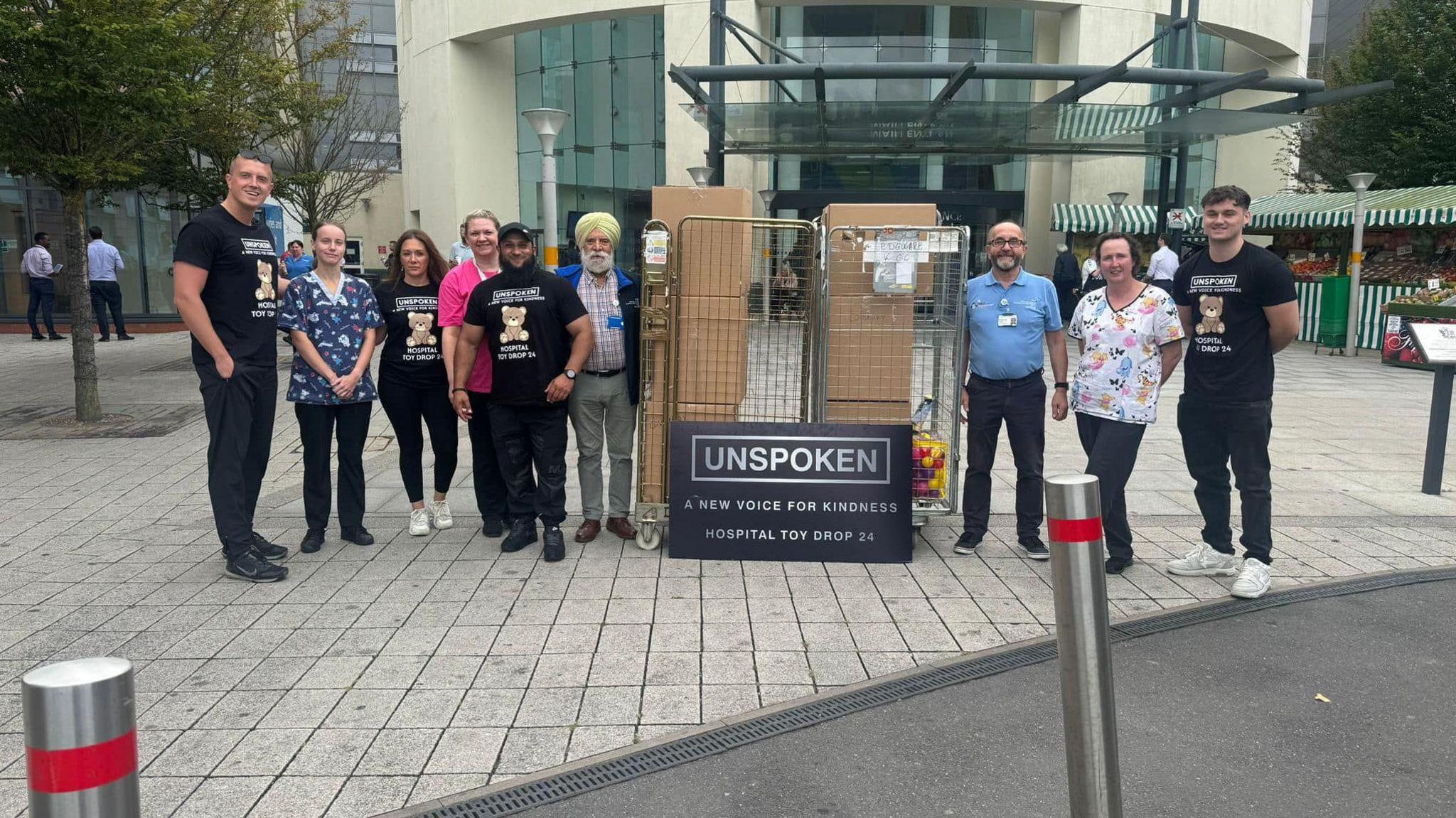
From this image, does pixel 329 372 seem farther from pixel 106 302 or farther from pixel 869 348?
pixel 106 302

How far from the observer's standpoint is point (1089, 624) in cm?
221

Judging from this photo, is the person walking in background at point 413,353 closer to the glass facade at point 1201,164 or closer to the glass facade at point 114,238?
the glass facade at point 114,238

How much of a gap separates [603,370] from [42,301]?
57.6ft

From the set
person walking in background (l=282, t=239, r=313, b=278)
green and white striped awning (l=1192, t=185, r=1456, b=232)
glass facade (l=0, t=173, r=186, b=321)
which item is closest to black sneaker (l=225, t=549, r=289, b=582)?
person walking in background (l=282, t=239, r=313, b=278)

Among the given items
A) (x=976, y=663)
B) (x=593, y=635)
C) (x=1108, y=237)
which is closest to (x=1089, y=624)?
(x=976, y=663)

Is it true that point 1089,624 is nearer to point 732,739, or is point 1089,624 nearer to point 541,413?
point 732,739

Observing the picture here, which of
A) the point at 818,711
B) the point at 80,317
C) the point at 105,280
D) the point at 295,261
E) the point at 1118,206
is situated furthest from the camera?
the point at 1118,206

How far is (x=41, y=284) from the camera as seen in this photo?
18.2 meters

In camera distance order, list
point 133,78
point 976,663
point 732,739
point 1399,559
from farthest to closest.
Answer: point 133,78 → point 1399,559 → point 976,663 → point 732,739

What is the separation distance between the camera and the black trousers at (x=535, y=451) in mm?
5508

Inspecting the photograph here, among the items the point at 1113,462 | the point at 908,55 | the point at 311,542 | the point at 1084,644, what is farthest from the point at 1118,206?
the point at 1084,644

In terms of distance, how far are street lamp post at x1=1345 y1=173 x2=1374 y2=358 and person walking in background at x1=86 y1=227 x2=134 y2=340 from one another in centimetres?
2077

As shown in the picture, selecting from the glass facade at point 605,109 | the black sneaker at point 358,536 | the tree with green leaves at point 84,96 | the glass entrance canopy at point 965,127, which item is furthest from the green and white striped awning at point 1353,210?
the glass facade at point 605,109

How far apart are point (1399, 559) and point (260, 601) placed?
6101 millimetres
